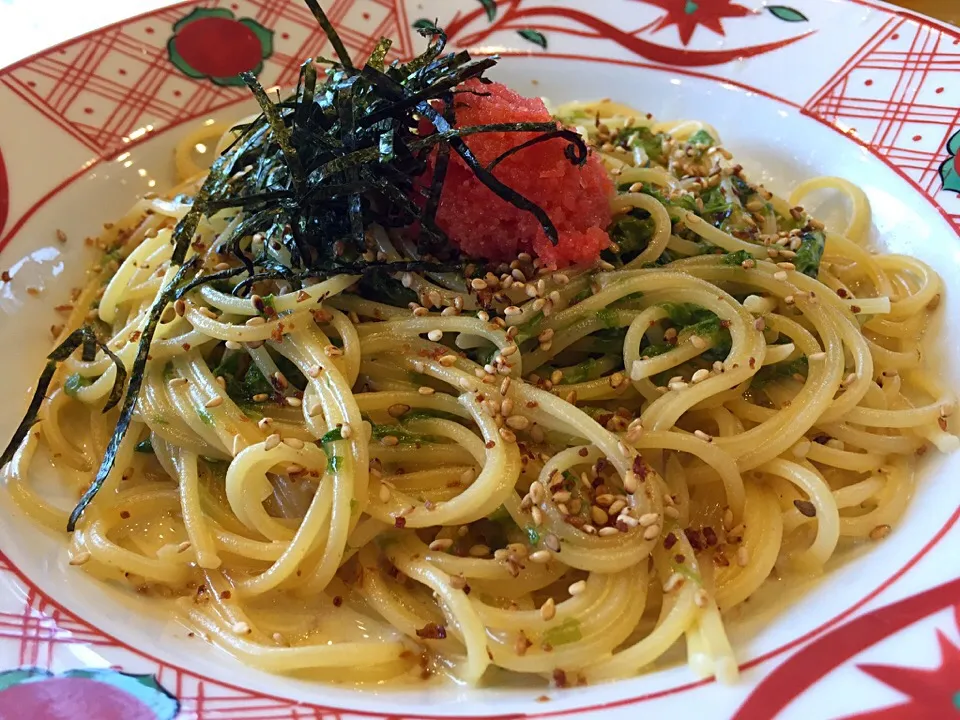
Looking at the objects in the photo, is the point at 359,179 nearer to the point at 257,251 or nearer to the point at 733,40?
the point at 257,251

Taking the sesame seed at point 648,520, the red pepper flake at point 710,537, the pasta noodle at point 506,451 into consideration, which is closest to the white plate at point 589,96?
the pasta noodle at point 506,451

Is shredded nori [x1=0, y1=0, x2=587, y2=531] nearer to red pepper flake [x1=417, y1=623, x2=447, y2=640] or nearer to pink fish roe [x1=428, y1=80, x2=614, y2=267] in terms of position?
pink fish roe [x1=428, y1=80, x2=614, y2=267]

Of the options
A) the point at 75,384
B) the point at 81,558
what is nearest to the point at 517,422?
the point at 81,558

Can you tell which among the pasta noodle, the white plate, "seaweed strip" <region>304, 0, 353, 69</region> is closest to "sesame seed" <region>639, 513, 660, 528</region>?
the pasta noodle

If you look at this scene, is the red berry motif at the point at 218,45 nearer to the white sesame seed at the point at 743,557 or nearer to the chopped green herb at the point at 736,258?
the chopped green herb at the point at 736,258

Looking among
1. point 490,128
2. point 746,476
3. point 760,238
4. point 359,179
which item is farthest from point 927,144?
point 359,179

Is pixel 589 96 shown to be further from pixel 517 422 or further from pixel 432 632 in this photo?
pixel 432 632
